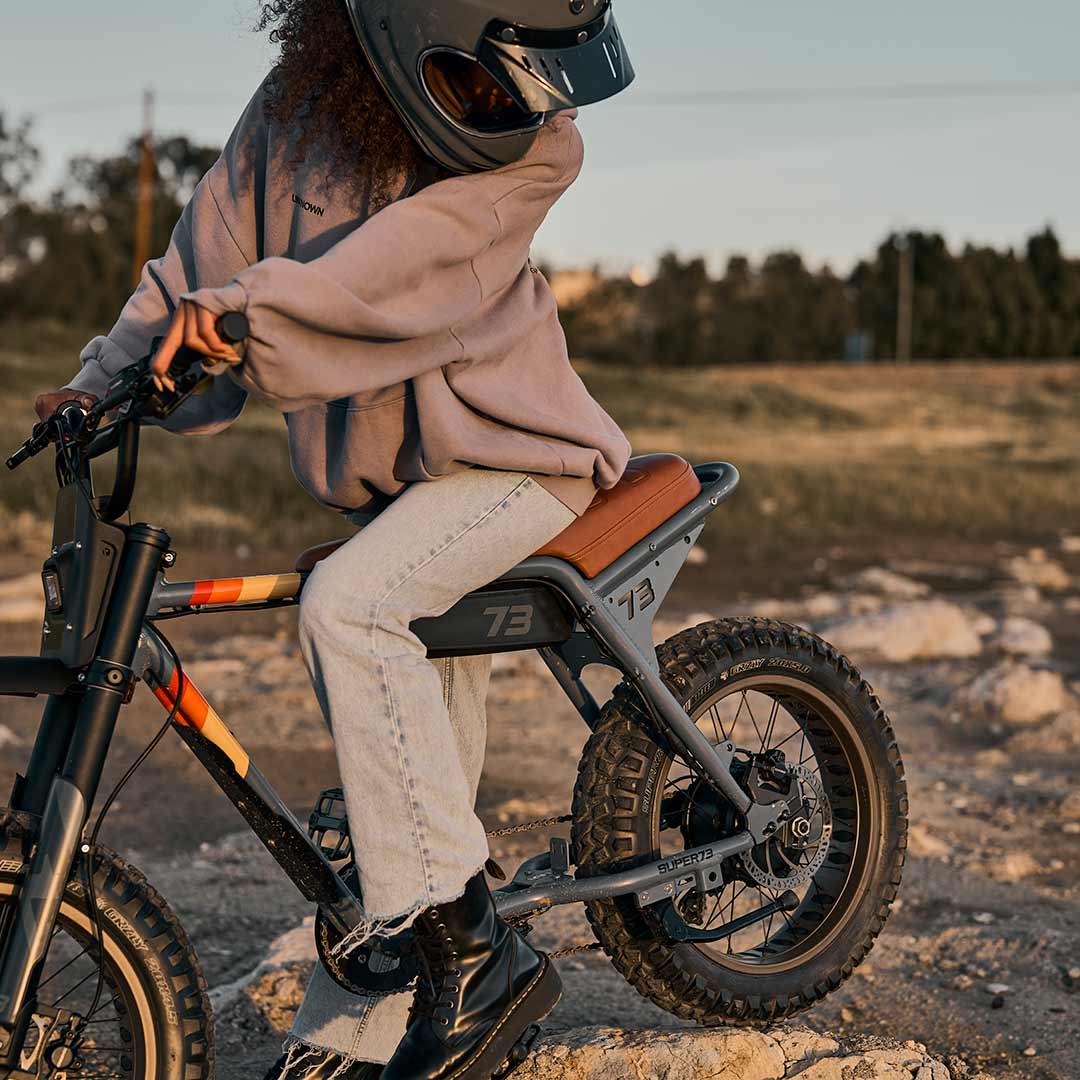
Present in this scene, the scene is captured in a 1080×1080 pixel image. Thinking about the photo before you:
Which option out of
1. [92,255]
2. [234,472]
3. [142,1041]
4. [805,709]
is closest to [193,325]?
[142,1041]

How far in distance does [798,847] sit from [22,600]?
6.26 meters

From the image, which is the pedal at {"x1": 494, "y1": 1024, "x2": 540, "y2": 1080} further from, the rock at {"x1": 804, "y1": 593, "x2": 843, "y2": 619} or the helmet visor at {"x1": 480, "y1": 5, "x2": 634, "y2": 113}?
the rock at {"x1": 804, "y1": 593, "x2": 843, "y2": 619}

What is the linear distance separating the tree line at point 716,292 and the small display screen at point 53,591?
1884 inches

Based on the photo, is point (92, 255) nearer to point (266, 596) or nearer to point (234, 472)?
point (234, 472)

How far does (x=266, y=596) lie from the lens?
2541 millimetres

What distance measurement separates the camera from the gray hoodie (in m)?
2.28

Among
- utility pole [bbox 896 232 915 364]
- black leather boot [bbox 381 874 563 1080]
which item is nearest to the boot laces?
black leather boot [bbox 381 874 563 1080]

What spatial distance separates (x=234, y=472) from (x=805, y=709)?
12403mm

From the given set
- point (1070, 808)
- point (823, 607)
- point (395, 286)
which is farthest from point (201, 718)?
point (823, 607)

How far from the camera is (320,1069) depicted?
2.82 metres

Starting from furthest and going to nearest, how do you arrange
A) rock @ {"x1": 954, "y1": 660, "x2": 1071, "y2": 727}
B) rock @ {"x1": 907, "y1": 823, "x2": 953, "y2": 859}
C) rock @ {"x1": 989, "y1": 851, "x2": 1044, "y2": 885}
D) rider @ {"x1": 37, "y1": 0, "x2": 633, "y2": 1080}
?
rock @ {"x1": 954, "y1": 660, "x2": 1071, "y2": 727}
rock @ {"x1": 907, "y1": 823, "x2": 953, "y2": 859}
rock @ {"x1": 989, "y1": 851, "x2": 1044, "y2": 885}
rider @ {"x1": 37, "y1": 0, "x2": 633, "y2": 1080}

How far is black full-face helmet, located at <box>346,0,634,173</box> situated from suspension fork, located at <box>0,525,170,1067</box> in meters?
0.78

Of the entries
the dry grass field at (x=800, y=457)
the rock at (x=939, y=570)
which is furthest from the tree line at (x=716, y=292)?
the rock at (x=939, y=570)

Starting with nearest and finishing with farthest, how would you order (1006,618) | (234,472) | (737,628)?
(737,628)
(1006,618)
(234,472)
